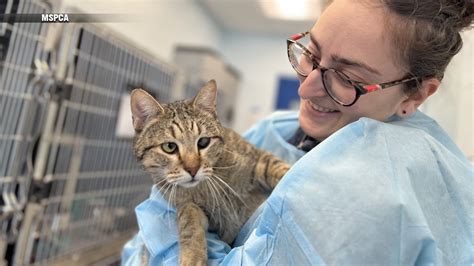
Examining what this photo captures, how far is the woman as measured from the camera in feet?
1.80

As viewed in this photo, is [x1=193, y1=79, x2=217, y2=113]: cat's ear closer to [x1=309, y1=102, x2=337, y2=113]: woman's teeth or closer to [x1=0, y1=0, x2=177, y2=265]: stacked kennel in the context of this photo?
[x1=309, y1=102, x2=337, y2=113]: woman's teeth

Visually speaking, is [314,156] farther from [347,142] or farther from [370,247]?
[370,247]

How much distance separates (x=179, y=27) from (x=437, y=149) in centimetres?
333

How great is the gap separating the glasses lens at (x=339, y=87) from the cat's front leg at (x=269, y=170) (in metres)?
0.22

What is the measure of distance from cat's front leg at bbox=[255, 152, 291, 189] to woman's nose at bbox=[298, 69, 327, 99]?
0.18m

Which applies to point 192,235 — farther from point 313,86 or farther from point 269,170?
point 313,86

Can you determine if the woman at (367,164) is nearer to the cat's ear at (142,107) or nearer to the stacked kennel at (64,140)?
the cat's ear at (142,107)

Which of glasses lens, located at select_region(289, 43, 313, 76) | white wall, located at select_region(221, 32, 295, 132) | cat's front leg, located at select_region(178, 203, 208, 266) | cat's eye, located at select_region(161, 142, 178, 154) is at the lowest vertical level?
cat's front leg, located at select_region(178, 203, 208, 266)

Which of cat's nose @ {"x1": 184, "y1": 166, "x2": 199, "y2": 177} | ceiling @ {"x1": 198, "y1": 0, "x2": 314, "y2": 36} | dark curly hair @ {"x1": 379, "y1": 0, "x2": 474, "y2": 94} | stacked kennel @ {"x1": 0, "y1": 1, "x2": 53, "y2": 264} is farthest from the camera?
ceiling @ {"x1": 198, "y1": 0, "x2": 314, "y2": 36}

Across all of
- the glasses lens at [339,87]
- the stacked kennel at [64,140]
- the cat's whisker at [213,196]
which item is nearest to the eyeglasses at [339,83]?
the glasses lens at [339,87]

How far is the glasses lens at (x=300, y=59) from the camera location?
2.69 feet

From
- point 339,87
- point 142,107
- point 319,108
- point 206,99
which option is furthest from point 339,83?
point 142,107

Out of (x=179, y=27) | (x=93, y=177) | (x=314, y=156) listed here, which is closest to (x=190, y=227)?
(x=314, y=156)

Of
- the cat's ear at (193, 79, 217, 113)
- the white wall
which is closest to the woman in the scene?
the cat's ear at (193, 79, 217, 113)
